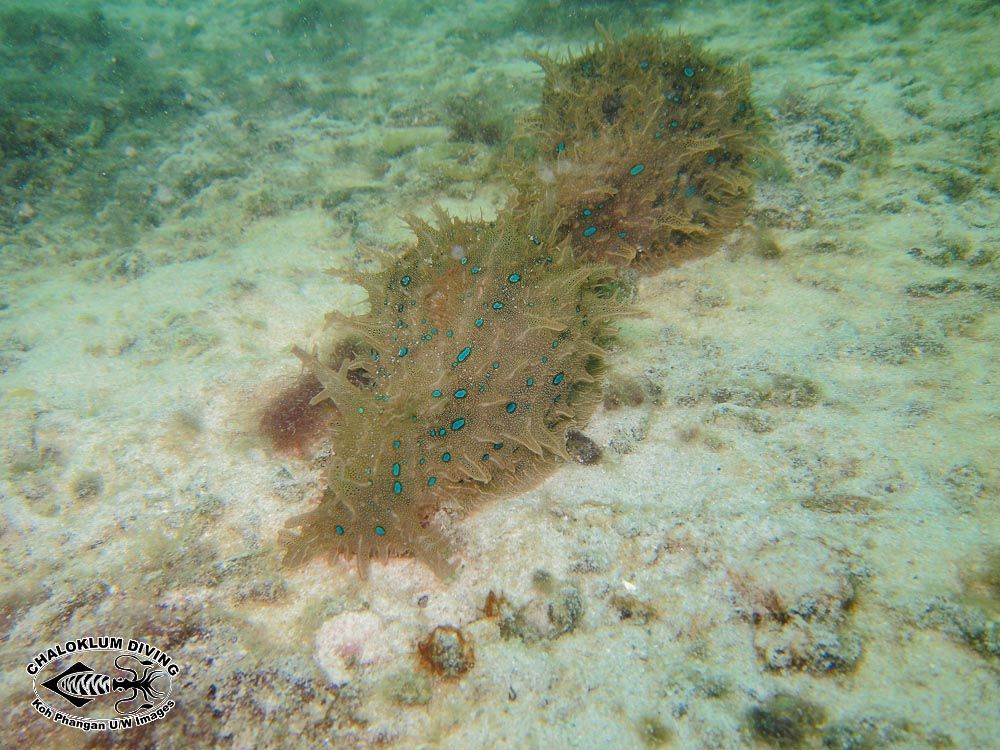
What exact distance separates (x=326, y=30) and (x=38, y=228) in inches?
415

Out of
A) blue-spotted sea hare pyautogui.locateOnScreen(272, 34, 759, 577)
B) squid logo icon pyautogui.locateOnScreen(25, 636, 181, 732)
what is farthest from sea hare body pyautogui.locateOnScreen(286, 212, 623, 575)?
squid logo icon pyautogui.locateOnScreen(25, 636, 181, 732)

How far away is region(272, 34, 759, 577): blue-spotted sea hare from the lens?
322 cm

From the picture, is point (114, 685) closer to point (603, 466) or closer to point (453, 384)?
point (453, 384)

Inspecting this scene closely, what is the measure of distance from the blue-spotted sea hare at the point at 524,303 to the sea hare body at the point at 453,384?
0.01m

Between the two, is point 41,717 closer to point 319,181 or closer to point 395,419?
point 395,419

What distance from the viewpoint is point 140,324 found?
17.9ft

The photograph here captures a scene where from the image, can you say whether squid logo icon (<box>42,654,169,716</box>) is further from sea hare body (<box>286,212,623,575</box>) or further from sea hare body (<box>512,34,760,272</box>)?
sea hare body (<box>512,34,760,272</box>)

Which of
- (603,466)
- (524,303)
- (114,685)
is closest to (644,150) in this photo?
(524,303)

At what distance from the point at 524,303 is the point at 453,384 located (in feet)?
2.67

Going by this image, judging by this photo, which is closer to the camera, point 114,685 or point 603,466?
point 114,685

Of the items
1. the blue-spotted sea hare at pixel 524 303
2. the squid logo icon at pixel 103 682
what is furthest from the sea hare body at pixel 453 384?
the squid logo icon at pixel 103 682

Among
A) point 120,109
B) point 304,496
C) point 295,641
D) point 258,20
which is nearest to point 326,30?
point 258,20

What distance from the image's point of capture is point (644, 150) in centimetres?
468

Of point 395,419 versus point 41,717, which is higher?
point 395,419
